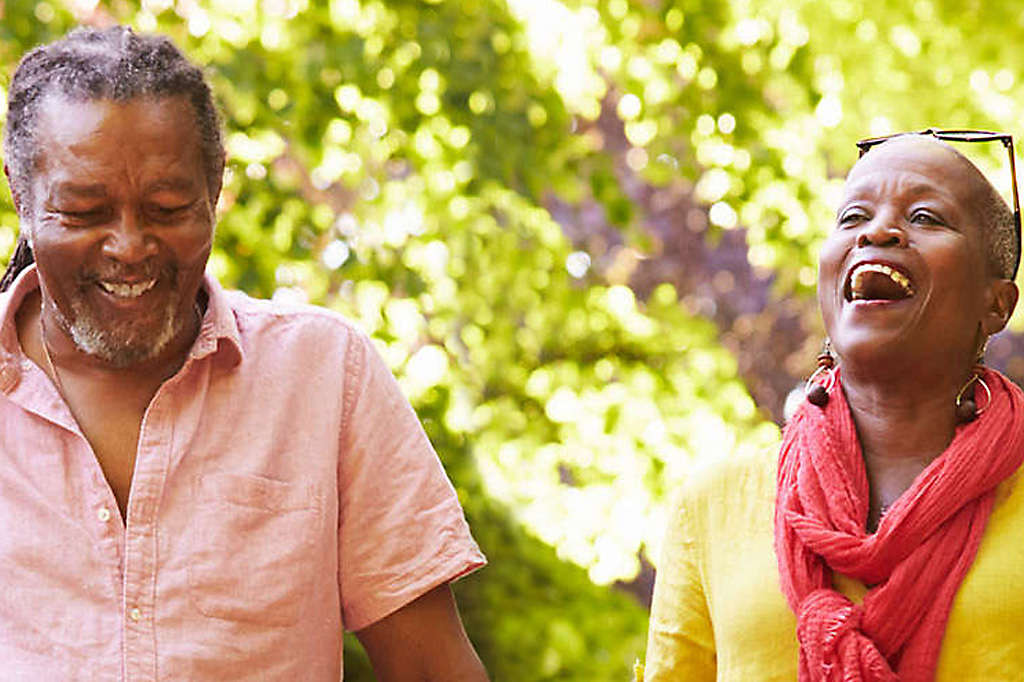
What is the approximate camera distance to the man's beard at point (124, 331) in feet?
7.33

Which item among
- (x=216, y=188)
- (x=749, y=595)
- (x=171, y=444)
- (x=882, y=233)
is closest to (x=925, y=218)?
(x=882, y=233)

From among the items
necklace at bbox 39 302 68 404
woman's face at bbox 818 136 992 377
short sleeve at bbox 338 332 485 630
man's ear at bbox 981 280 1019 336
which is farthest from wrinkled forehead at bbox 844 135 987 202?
necklace at bbox 39 302 68 404

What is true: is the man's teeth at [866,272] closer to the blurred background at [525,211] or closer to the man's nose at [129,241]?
the man's nose at [129,241]

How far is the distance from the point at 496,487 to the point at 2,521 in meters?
2.39

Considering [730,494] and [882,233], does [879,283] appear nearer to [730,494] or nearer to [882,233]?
[882,233]

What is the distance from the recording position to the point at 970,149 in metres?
5.53

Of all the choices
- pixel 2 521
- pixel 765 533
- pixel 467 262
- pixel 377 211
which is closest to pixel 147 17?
pixel 377 211

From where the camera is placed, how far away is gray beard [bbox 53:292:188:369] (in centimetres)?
224

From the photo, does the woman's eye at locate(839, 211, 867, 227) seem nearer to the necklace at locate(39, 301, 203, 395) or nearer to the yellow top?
the yellow top

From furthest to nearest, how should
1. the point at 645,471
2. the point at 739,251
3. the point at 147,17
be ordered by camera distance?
the point at 739,251 → the point at 645,471 → the point at 147,17

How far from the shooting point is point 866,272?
2.22 metres

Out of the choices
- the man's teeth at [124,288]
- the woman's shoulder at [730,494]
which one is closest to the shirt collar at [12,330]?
the man's teeth at [124,288]

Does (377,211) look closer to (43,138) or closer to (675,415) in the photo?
(675,415)

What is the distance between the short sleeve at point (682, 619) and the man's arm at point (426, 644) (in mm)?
266
